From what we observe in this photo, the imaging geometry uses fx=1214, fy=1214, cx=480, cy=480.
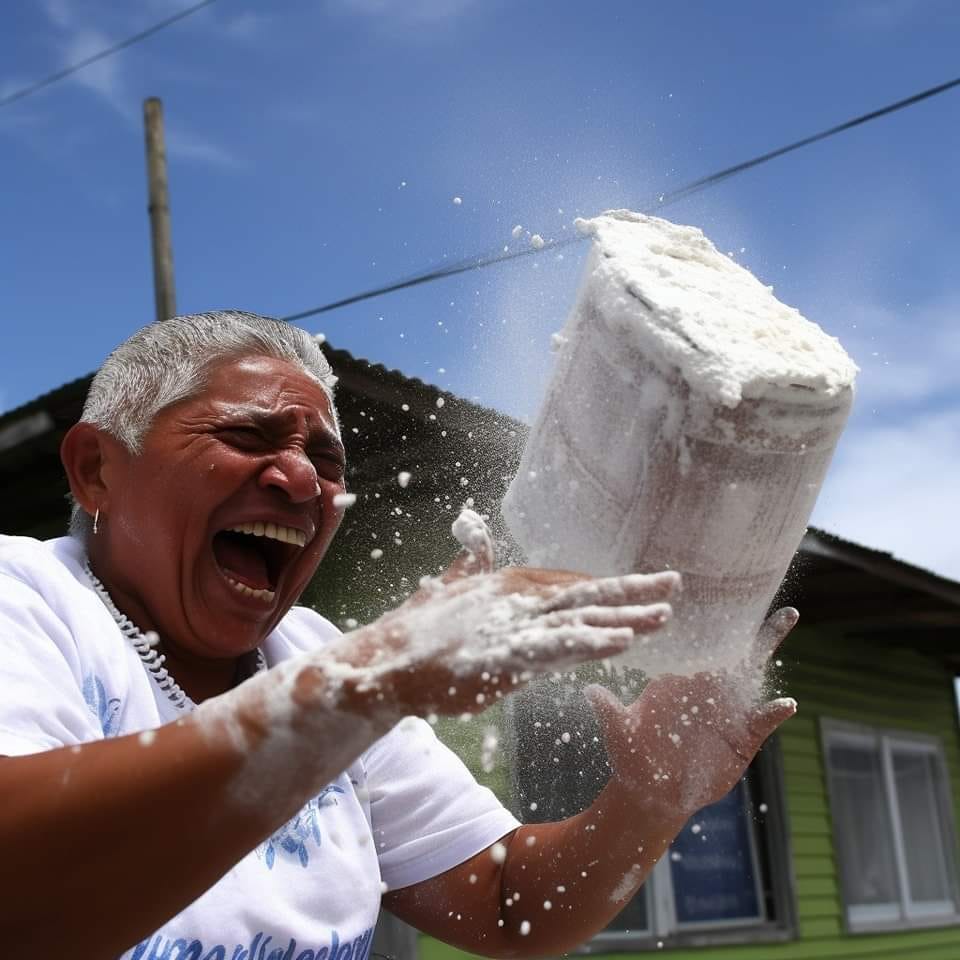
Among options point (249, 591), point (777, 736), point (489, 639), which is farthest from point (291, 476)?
point (777, 736)

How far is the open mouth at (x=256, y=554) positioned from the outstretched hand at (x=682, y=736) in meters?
0.55

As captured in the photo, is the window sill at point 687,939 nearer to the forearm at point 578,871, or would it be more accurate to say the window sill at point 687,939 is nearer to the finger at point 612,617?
the forearm at point 578,871

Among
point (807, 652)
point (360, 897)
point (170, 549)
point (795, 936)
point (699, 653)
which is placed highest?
point (170, 549)

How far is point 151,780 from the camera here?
1.26 meters

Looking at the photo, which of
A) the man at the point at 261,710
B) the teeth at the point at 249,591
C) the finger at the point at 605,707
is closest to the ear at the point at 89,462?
the man at the point at 261,710

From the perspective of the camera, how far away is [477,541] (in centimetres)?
163

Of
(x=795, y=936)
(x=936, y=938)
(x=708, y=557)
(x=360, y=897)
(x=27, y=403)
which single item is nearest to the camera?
(x=708, y=557)

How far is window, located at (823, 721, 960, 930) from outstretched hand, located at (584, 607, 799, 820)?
7.49 m

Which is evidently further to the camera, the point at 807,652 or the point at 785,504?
the point at 807,652

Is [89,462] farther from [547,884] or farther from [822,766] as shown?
[822,766]

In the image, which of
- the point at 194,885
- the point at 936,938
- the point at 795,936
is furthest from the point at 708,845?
the point at 194,885

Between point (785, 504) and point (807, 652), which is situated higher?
point (785, 504)

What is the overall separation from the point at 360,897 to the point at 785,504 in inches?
35.6

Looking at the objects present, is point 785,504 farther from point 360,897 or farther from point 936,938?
point 936,938
